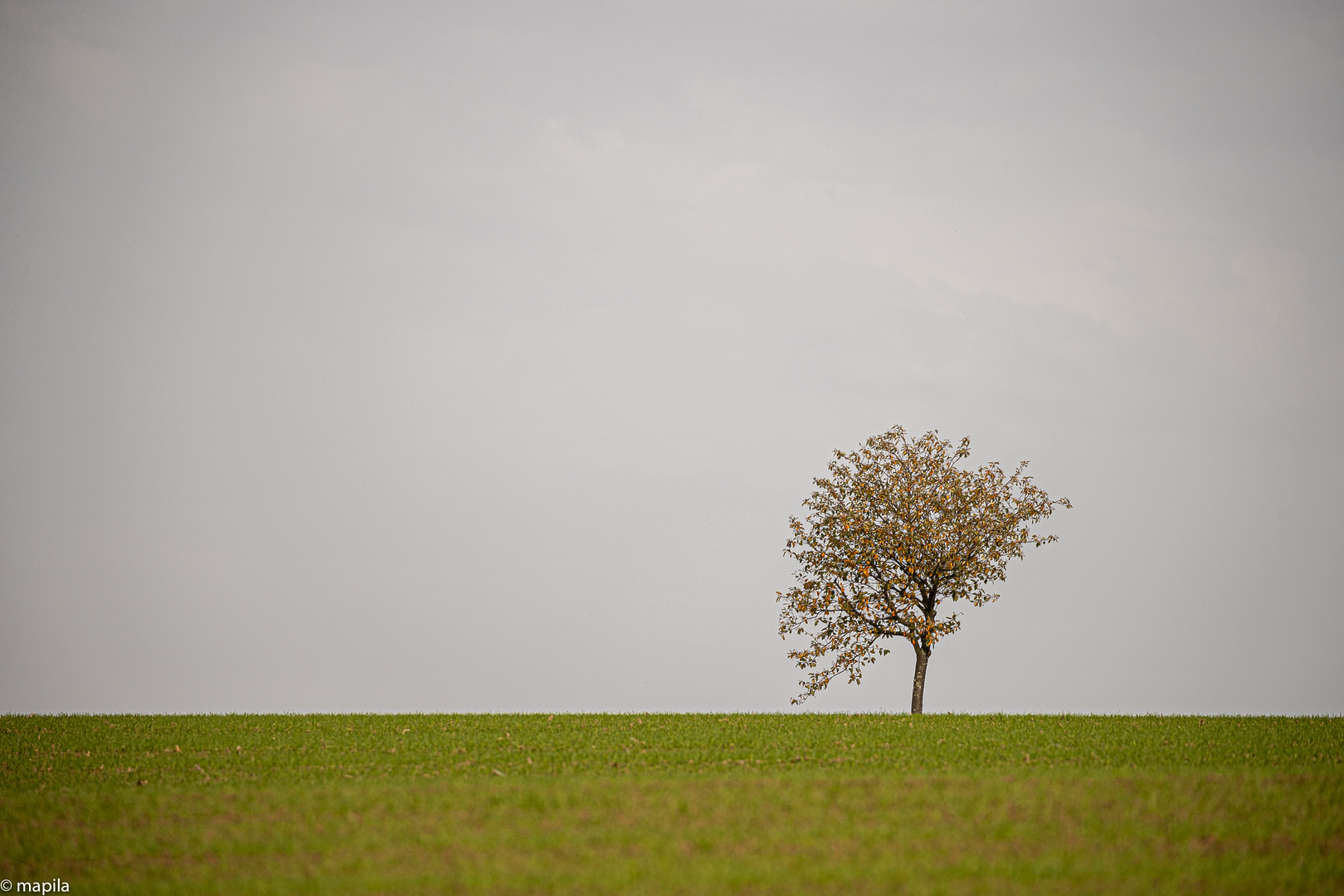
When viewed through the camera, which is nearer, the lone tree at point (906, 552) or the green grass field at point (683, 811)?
the green grass field at point (683, 811)

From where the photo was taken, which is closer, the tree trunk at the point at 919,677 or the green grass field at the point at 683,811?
the green grass field at the point at 683,811

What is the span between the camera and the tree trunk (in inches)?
1379

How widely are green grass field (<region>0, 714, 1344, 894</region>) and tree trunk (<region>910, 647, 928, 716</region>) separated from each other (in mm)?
5926

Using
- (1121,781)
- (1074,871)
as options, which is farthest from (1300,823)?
(1074,871)

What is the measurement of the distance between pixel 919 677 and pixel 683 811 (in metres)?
19.0

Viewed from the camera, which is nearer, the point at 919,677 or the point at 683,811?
the point at 683,811

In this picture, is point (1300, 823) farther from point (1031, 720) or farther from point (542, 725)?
point (542, 725)

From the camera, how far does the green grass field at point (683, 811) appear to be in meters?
15.2

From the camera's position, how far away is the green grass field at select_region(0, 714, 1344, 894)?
15156 millimetres

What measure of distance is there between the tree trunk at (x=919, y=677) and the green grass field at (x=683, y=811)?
5.93 m

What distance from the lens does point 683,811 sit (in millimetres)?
18609

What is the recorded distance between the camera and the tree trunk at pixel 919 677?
35031 mm

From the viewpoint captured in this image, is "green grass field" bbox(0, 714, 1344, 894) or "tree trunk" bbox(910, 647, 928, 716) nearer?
"green grass field" bbox(0, 714, 1344, 894)

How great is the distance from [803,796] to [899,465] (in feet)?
60.8
